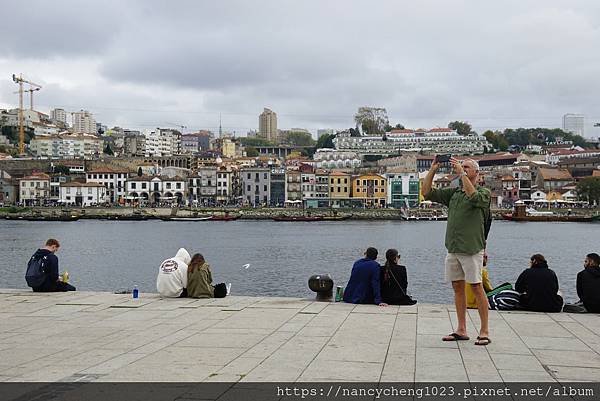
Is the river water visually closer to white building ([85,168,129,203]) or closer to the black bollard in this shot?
the black bollard

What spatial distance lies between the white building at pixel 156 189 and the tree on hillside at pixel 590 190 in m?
63.5

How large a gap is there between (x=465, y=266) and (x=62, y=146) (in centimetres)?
A: 18323

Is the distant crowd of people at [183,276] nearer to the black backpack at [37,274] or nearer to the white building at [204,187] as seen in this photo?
the black backpack at [37,274]

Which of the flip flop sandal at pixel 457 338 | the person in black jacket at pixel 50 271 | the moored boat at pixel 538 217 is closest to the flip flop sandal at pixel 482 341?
the flip flop sandal at pixel 457 338

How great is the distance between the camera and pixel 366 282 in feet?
35.8

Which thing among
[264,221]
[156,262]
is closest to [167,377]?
[156,262]

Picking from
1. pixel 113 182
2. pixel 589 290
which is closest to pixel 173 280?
pixel 589 290

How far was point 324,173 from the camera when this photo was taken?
12331cm

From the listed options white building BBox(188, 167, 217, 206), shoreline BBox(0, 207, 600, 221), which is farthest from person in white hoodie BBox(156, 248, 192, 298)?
white building BBox(188, 167, 217, 206)

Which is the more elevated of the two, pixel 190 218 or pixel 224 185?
pixel 224 185

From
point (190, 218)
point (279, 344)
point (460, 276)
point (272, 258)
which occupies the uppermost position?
point (460, 276)

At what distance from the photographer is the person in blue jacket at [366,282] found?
1079 cm

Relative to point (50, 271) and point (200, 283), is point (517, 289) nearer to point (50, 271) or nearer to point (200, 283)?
point (200, 283)

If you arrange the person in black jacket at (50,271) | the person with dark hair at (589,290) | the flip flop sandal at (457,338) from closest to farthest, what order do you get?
the flip flop sandal at (457,338) → the person with dark hair at (589,290) → the person in black jacket at (50,271)
